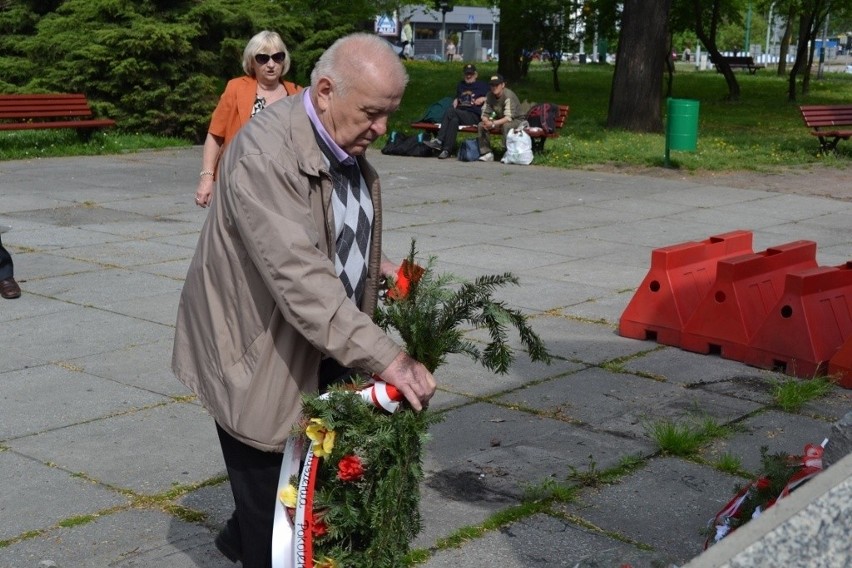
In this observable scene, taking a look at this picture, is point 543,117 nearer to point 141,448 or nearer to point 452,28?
point 141,448

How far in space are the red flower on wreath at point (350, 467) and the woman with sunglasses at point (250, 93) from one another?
169 inches

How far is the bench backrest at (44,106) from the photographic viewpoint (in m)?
18.0

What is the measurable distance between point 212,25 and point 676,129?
871cm

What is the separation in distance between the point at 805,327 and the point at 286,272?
469 centimetres

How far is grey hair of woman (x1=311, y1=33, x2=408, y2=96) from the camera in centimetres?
316

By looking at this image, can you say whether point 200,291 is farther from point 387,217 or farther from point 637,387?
point 387,217

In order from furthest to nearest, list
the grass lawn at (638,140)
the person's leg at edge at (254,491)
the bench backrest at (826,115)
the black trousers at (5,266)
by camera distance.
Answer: the bench backrest at (826,115) → the grass lawn at (638,140) → the black trousers at (5,266) → the person's leg at edge at (254,491)

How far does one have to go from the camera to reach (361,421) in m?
3.13

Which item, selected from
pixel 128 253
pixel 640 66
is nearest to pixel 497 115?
pixel 640 66

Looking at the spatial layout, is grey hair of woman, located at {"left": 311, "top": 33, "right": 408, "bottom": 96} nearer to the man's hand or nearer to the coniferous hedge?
the man's hand

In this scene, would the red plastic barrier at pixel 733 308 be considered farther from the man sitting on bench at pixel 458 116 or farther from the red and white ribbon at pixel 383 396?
the man sitting on bench at pixel 458 116

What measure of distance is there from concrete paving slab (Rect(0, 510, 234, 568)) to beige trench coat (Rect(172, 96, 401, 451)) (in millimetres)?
1280

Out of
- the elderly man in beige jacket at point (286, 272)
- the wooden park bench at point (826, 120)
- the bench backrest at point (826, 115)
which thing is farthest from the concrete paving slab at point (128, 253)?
the bench backrest at point (826, 115)

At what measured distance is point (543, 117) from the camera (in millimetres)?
18469
